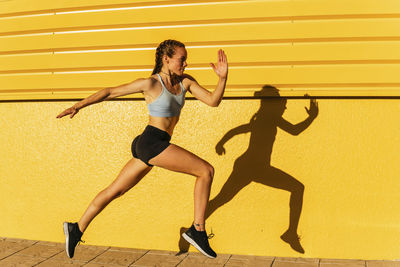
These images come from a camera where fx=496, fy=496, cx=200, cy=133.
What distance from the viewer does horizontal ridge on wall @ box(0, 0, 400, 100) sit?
5102 millimetres

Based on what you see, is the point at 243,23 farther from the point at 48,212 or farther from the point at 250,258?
the point at 48,212

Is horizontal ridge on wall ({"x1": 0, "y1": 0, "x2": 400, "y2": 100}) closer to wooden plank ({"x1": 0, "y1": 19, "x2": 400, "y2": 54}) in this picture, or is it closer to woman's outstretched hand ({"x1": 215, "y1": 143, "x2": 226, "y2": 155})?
wooden plank ({"x1": 0, "y1": 19, "x2": 400, "y2": 54})

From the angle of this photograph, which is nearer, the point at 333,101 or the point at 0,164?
the point at 333,101

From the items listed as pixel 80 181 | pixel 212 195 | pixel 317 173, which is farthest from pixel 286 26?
pixel 80 181

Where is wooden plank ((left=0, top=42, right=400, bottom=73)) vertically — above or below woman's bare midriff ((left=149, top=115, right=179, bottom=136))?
above

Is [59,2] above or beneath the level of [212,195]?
above

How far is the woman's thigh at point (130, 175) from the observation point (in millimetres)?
4867

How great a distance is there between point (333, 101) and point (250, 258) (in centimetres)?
191

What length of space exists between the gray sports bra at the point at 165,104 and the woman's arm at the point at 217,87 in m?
0.18

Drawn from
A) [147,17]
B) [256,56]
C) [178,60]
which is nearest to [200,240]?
[178,60]

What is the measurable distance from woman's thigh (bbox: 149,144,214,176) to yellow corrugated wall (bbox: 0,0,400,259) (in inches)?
39.6

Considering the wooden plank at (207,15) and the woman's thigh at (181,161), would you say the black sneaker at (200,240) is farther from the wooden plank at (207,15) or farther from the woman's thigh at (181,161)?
the wooden plank at (207,15)

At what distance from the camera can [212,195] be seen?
560cm

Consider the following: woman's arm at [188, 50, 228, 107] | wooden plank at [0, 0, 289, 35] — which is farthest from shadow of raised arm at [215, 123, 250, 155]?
wooden plank at [0, 0, 289, 35]
